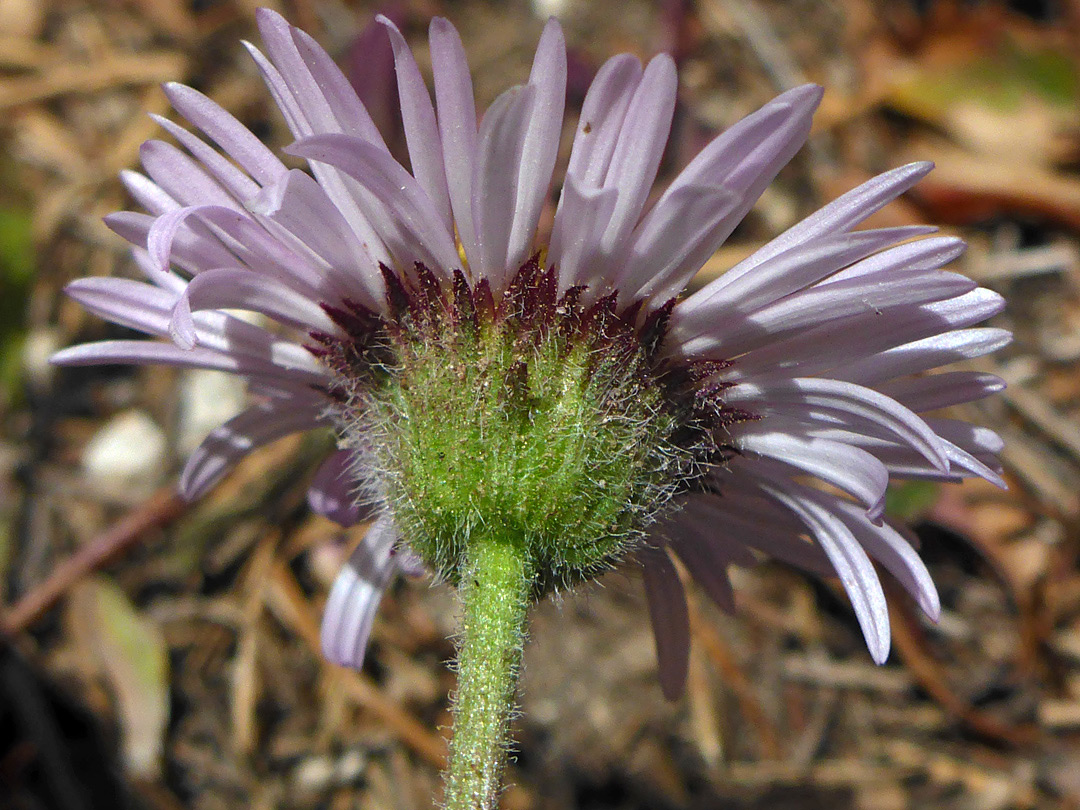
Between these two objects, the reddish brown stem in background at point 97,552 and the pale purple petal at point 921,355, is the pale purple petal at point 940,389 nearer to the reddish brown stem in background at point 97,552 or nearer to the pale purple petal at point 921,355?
the pale purple petal at point 921,355

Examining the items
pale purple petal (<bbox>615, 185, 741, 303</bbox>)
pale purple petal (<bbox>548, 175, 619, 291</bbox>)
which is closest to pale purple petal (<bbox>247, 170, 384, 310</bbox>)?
pale purple petal (<bbox>548, 175, 619, 291</bbox>)

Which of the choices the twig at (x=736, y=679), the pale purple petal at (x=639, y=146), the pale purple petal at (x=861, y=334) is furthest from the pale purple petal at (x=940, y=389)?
the twig at (x=736, y=679)

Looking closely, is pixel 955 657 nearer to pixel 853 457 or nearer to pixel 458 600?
pixel 853 457

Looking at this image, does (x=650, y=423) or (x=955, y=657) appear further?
(x=955, y=657)

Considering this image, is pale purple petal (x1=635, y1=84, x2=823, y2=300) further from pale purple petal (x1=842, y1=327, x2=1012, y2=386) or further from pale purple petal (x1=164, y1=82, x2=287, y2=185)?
pale purple petal (x1=164, y1=82, x2=287, y2=185)

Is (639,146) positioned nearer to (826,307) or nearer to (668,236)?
(668,236)

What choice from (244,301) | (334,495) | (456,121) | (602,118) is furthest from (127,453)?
(602,118)

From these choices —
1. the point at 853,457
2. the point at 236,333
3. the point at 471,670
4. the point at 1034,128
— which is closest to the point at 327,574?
the point at 236,333
